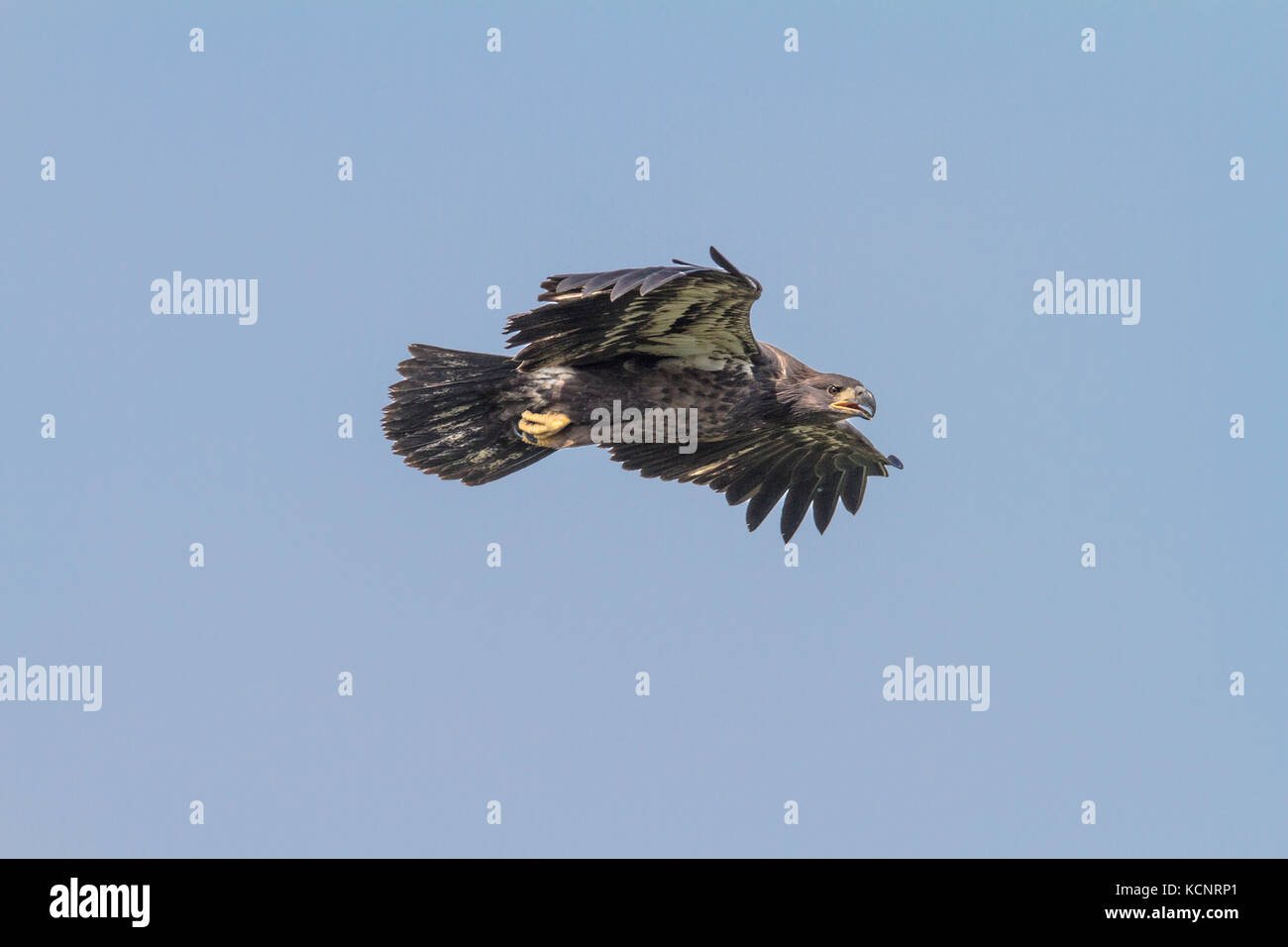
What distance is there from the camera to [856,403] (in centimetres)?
1282

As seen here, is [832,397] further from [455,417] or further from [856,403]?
[455,417]

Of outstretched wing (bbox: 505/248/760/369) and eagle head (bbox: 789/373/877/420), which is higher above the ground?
outstretched wing (bbox: 505/248/760/369)

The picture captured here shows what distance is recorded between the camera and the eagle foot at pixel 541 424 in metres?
12.7

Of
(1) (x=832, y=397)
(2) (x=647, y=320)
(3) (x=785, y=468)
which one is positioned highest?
(2) (x=647, y=320)

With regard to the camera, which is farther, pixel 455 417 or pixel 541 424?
pixel 455 417

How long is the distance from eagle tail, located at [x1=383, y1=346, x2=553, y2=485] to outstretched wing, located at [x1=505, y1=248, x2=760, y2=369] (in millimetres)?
388

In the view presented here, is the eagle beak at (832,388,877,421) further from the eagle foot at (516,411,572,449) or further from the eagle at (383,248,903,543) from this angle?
the eagle foot at (516,411,572,449)

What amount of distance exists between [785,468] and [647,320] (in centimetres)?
288

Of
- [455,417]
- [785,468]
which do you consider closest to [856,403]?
[785,468]

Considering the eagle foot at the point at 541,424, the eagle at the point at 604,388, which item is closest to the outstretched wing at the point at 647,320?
the eagle at the point at 604,388

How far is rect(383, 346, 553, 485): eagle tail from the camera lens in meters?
12.8

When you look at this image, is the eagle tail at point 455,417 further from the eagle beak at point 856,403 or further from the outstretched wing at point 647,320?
the eagle beak at point 856,403

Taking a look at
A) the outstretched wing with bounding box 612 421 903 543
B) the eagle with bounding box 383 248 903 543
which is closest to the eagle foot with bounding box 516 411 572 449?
the eagle with bounding box 383 248 903 543

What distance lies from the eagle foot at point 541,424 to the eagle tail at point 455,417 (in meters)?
0.20
